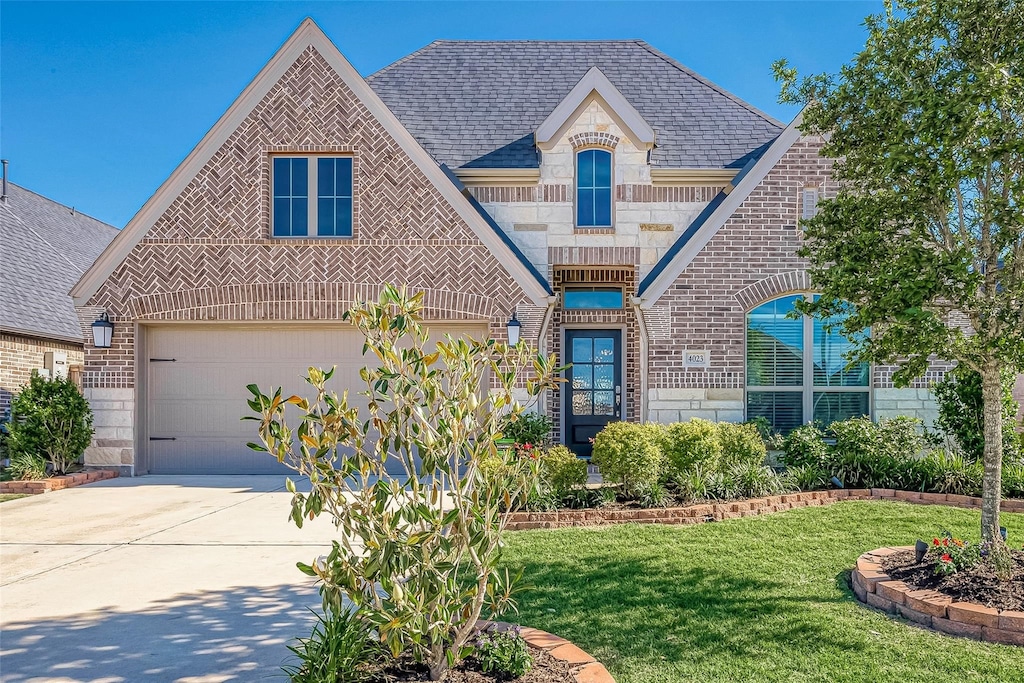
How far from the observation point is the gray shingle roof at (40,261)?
1443 centimetres

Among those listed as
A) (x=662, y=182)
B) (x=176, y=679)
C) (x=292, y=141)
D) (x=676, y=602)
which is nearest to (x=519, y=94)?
(x=662, y=182)

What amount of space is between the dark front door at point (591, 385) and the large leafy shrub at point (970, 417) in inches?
200

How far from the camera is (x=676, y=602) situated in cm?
496

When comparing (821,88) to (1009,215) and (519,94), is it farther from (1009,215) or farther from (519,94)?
(519,94)

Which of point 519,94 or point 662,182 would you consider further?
point 519,94

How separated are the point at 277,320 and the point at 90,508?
13.2 feet

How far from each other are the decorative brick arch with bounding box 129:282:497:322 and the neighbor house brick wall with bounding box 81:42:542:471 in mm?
17

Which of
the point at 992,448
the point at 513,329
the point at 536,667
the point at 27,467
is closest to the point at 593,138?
Answer: the point at 513,329

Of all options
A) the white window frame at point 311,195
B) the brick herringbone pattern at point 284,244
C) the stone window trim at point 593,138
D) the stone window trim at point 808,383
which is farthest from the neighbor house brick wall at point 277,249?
the stone window trim at point 808,383

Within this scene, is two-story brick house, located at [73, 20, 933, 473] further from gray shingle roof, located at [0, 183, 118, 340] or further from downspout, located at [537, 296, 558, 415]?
gray shingle roof, located at [0, 183, 118, 340]

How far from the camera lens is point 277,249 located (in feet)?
37.8

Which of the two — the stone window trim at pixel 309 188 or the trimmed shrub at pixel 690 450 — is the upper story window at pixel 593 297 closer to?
the stone window trim at pixel 309 188

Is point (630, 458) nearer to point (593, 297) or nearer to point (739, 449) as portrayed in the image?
point (739, 449)

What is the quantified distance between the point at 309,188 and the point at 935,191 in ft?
31.5
